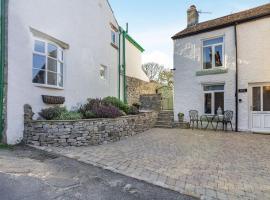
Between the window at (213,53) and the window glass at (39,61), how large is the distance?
9296 mm

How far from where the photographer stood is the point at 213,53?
44.1ft

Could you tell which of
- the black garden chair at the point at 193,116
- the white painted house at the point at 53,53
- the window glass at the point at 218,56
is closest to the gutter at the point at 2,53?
the white painted house at the point at 53,53

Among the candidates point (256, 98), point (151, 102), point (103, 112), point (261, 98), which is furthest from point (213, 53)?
point (103, 112)

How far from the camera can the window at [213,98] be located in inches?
511

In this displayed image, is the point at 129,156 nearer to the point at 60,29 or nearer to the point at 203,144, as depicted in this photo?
the point at 203,144

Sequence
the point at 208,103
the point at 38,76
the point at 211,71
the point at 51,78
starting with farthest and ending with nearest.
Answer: the point at 208,103 < the point at 211,71 < the point at 51,78 < the point at 38,76

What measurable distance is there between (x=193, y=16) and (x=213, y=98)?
6267 mm

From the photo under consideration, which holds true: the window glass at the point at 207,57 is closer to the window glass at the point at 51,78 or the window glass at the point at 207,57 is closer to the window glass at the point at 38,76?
the window glass at the point at 51,78

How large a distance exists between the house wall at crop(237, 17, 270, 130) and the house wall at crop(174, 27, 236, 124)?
46 centimetres

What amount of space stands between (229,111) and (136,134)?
209 inches

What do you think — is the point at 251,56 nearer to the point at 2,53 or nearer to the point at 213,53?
the point at 213,53

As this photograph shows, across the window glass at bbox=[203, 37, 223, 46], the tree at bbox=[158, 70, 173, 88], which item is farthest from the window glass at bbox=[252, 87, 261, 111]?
the tree at bbox=[158, 70, 173, 88]

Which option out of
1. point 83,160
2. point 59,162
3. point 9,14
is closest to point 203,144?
point 83,160

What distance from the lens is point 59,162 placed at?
19.5ft
